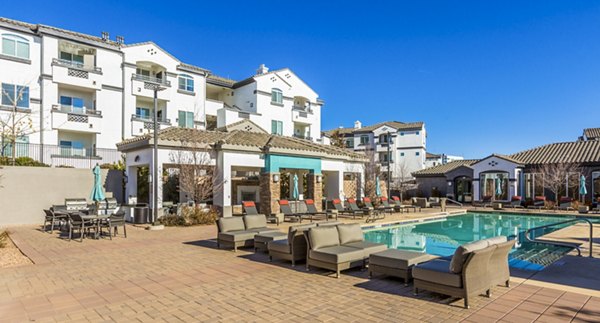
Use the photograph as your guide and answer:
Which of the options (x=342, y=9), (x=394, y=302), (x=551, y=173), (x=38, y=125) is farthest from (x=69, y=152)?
(x=551, y=173)

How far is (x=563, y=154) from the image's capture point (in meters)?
30.0

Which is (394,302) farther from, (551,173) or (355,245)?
(551,173)

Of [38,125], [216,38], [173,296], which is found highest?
[216,38]

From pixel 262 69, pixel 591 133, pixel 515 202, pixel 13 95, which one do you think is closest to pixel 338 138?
pixel 262 69

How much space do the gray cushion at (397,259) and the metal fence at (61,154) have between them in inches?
808

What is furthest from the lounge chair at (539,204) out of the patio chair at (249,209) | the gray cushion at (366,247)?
the gray cushion at (366,247)

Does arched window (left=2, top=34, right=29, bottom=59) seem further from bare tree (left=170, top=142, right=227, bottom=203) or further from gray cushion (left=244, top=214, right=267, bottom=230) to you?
gray cushion (left=244, top=214, right=267, bottom=230)

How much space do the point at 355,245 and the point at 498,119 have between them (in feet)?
90.0

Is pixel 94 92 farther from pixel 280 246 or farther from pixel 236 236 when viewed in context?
pixel 280 246

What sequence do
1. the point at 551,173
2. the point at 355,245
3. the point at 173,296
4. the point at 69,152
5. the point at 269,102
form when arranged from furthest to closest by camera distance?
the point at 269,102, the point at 551,173, the point at 69,152, the point at 355,245, the point at 173,296

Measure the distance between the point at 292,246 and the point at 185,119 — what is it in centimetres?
2423

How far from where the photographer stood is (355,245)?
25.7 feet

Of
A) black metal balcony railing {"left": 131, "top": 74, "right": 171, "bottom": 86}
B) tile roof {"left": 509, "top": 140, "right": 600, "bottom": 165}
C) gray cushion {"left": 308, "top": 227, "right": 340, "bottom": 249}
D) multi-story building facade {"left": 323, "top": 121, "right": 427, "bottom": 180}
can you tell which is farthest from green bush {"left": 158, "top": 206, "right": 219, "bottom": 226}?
multi-story building facade {"left": 323, "top": 121, "right": 427, "bottom": 180}

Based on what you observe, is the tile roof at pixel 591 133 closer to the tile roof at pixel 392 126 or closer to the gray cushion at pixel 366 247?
the tile roof at pixel 392 126
